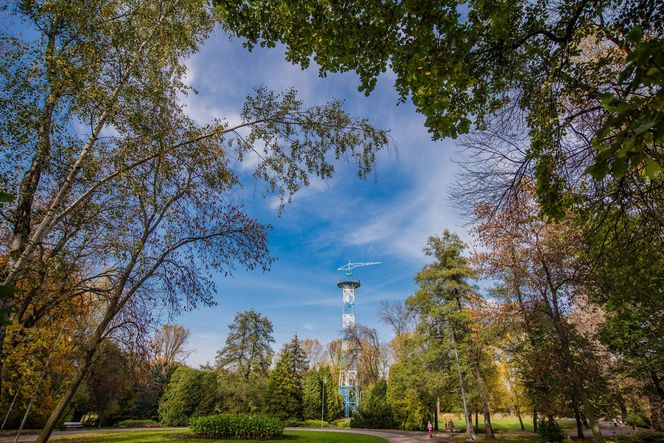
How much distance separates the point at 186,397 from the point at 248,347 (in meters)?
7.23

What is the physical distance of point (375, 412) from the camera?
98.9 ft

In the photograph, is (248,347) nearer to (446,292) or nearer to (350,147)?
(446,292)

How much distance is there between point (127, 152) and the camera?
5.94m

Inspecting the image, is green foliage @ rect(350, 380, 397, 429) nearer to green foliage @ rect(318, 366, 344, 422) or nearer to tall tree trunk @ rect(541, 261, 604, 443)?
green foliage @ rect(318, 366, 344, 422)

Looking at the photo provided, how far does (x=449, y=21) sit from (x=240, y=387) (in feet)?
114

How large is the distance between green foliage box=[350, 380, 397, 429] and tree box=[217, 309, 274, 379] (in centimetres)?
1107

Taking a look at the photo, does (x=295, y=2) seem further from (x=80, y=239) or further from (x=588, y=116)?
(x=80, y=239)

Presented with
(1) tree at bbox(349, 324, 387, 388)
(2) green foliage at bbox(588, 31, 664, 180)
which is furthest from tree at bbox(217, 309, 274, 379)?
(2) green foliage at bbox(588, 31, 664, 180)

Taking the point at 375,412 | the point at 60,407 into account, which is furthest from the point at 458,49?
the point at 375,412

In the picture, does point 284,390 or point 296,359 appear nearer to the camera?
point 284,390

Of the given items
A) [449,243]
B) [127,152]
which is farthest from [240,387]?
[127,152]

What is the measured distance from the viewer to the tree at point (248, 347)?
112 ft

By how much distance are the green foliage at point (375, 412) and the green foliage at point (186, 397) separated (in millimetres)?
14563

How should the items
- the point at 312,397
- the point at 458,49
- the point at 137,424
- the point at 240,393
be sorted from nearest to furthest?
the point at 458,49, the point at 137,424, the point at 240,393, the point at 312,397
